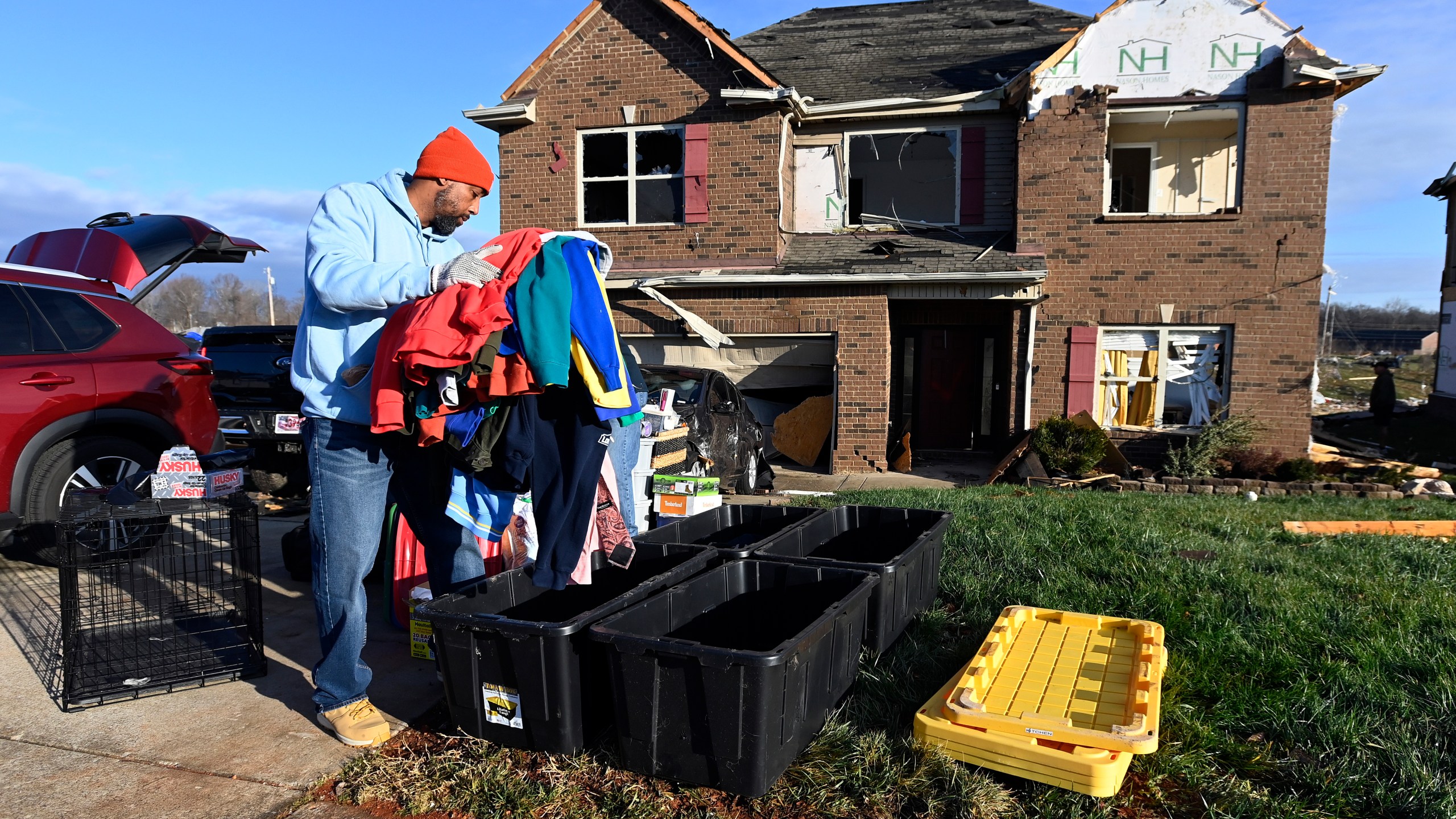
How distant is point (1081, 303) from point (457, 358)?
11243mm

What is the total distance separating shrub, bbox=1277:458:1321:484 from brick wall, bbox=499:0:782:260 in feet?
23.9

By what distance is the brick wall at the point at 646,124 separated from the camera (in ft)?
42.1

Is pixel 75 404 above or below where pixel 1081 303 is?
below

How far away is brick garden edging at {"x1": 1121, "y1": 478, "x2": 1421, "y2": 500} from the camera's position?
9773 millimetres

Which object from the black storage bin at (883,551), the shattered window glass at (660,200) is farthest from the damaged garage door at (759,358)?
the black storage bin at (883,551)

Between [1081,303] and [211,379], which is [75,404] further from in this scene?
[1081,303]

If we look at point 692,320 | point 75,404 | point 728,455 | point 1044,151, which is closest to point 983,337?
point 1044,151

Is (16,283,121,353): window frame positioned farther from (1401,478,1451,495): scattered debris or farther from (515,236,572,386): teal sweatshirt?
(1401,478,1451,495): scattered debris

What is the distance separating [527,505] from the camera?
373 centimetres

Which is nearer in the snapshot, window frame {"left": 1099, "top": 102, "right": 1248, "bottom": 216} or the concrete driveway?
the concrete driveway

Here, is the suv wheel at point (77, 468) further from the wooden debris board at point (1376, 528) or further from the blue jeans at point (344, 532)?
the wooden debris board at point (1376, 528)

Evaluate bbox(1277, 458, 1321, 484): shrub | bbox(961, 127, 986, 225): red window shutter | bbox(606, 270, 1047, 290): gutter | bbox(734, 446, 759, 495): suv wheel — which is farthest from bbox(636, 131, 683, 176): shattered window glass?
bbox(1277, 458, 1321, 484): shrub

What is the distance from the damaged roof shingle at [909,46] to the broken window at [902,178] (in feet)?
2.88

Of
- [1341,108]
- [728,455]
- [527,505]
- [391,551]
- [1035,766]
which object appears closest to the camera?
[1035,766]
